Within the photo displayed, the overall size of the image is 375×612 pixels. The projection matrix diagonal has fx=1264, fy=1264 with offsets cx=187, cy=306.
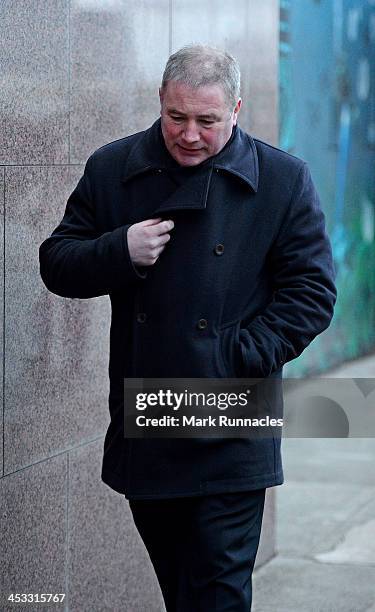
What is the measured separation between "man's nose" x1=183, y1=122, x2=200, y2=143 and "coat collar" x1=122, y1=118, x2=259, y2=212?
13cm

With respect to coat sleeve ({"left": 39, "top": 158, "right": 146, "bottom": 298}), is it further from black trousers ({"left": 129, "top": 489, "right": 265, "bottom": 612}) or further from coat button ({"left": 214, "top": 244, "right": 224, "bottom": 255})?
black trousers ({"left": 129, "top": 489, "right": 265, "bottom": 612})

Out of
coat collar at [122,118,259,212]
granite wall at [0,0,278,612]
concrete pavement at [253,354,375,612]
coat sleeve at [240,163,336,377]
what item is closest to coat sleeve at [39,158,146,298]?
coat collar at [122,118,259,212]

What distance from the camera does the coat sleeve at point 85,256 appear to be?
3.25m

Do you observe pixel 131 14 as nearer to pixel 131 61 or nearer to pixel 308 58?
pixel 131 61

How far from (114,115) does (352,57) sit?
9363 mm

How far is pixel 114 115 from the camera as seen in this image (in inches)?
185

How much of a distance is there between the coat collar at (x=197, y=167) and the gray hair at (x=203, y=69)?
0.62 feet

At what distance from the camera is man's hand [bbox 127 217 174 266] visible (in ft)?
10.6

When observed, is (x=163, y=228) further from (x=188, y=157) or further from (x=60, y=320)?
(x=60, y=320)

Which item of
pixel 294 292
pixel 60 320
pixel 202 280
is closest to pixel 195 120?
pixel 202 280

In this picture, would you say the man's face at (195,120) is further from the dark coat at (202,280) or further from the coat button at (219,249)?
the coat button at (219,249)

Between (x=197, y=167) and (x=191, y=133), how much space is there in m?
0.15

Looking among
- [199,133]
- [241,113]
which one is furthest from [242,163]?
[241,113]

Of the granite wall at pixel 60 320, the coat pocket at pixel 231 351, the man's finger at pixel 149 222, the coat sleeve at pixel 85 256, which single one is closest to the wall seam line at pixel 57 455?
the granite wall at pixel 60 320
